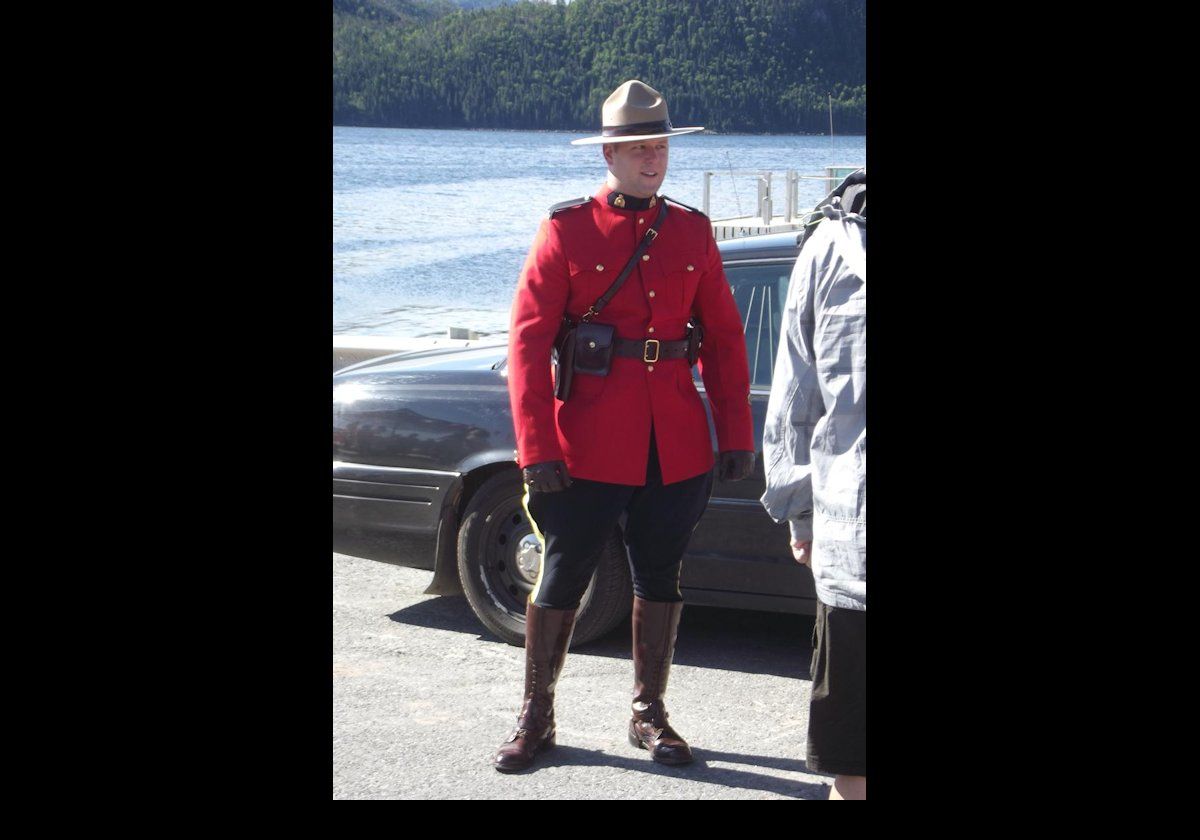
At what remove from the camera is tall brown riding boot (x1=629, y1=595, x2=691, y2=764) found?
13.6ft

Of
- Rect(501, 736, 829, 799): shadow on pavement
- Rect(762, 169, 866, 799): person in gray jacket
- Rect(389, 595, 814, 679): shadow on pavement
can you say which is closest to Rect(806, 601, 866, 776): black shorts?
Rect(762, 169, 866, 799): person in gray jacket

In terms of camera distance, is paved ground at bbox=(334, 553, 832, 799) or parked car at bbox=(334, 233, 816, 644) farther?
parked car at bbox=(334, 233, 816, 644)

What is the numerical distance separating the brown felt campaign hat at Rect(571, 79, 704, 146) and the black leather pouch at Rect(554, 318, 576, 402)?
1.65ft

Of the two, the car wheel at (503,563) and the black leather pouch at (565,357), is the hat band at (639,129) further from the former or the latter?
the car wheel at (503,563)

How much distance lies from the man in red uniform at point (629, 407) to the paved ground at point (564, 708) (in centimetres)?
14

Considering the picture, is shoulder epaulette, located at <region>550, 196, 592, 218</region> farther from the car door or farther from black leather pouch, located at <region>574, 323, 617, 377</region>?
the car door

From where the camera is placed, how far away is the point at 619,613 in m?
5.12

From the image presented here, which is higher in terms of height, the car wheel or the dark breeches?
the dark breeches

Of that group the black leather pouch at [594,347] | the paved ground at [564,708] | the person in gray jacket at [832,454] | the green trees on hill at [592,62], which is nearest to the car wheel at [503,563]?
the paved ground at [564,708]

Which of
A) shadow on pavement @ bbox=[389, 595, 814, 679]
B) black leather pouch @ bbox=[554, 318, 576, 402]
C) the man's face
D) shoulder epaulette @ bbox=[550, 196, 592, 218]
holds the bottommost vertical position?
shadow on pavement @ bbox=[389, 595, 814, 679]

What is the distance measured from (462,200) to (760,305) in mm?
53171

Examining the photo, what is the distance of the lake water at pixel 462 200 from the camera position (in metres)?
33.1

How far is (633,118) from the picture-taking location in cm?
387

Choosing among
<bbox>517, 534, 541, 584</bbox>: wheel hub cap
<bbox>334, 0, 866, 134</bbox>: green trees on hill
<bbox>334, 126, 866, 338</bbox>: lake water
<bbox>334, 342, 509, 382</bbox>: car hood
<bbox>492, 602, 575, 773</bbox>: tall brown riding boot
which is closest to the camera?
<bbox>492, 602, 575, 773</bbox>: tall brown riding boot
